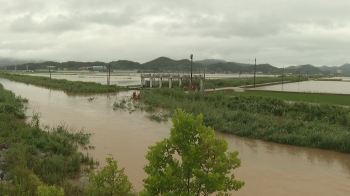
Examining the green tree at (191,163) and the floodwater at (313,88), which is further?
the floodwater at (313,88)

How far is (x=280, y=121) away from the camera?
568 inches

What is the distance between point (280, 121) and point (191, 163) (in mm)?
12096

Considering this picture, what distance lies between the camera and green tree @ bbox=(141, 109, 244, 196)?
347 cm

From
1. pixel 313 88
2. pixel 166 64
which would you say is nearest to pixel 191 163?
pixel 313 88

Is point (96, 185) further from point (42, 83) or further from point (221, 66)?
point (221, 66)

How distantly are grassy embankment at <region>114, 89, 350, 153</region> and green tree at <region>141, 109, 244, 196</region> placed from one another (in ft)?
29.1

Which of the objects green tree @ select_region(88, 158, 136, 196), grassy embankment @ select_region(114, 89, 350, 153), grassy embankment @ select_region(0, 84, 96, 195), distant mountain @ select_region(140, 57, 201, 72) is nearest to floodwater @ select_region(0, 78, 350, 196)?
grassy embankment @ select_region(114, 89, 350, 153)

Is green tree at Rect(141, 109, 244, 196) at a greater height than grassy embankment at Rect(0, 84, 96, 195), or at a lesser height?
greater

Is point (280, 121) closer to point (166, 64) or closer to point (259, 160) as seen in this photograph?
point (259, 160)

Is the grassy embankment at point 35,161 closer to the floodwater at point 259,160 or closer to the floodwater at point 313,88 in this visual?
the floodwater at point 259,160

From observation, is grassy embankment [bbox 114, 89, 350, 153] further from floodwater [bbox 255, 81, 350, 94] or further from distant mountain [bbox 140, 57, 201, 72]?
distant mountain [bbox 140, 57, 201, 72]

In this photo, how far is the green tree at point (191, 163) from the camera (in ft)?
11.4

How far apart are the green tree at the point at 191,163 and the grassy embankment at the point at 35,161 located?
2629 millimetres

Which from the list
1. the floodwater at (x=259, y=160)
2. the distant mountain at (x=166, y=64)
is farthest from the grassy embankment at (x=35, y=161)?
the distant mountain at (x=166, y=64)
